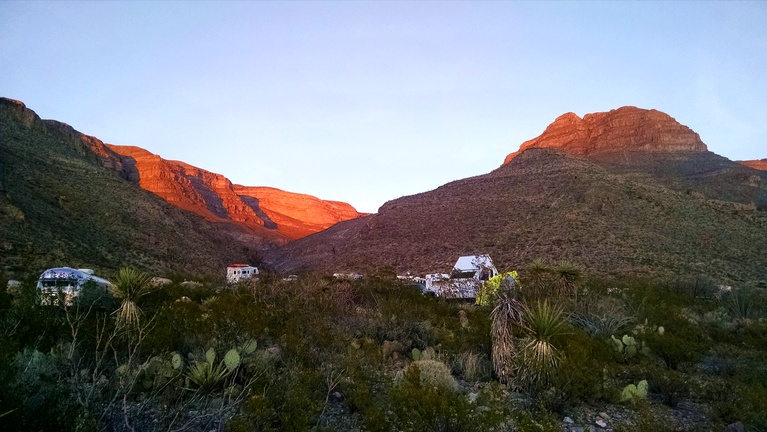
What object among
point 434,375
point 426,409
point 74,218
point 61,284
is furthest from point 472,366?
point 74,218

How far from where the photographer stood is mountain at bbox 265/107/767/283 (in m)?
39.8

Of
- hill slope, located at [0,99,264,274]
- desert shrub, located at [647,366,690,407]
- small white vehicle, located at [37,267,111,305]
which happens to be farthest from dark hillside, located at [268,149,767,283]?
desert shrub, located at [647,366,690,407]

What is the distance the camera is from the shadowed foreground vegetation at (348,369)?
6.28 meters

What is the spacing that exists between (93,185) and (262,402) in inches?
1876

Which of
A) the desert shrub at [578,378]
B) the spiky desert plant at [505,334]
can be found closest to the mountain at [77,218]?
the spiky desert plant at [505,334]

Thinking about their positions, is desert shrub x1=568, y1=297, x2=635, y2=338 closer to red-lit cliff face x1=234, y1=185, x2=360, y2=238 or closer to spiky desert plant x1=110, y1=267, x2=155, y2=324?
spiky desert plant x1=110, y1=267, x2=155, y2=324

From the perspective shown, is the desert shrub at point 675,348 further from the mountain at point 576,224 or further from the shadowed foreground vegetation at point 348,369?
the mountain at point 576,224

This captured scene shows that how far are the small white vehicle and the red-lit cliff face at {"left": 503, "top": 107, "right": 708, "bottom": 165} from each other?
8351 cm

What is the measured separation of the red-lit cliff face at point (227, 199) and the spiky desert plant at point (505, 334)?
103 meters

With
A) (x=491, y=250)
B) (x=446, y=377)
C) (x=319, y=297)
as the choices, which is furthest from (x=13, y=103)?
(x=446, y=377)

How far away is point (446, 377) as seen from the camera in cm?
871

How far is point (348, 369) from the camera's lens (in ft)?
28.5

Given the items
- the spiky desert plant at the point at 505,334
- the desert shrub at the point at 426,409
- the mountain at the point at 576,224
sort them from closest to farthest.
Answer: the desert shrub at the point at 426,409, the spiky desert plant at the point at 505,334, the mountain at the point at 576,224

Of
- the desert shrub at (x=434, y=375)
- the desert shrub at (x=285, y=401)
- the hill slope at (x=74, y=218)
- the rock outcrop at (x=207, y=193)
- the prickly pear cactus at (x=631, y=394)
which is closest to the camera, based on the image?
the desert shrub at (x=285, y=401)
